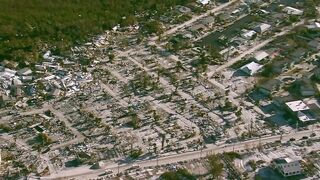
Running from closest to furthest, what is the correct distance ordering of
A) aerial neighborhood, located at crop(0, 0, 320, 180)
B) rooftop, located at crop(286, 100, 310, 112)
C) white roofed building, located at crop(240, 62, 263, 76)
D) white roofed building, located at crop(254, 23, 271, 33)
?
aerial neighborhood, located at crop(0, 0, 320, 180) < rooftop, located at crop(286, 100, 310, 112) < white roofed building, located at crop(240, 62, 263, 76) < white roofed building, located at crop(254, 23, 271, 33)

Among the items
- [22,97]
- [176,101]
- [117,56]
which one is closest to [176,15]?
[117,56]

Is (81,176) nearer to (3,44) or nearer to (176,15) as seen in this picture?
(3,44)

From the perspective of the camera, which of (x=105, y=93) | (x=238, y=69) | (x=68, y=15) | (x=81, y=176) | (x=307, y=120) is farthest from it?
(x=68, y=15)

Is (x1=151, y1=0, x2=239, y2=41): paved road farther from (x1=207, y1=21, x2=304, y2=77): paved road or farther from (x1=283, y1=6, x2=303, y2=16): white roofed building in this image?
(x1=207, y1=21, x2=304, y2=77): paved road

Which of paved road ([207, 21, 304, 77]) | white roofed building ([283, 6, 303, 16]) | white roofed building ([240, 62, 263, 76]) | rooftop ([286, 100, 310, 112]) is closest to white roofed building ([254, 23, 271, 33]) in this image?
paved road ([207, 21, 304, 77])

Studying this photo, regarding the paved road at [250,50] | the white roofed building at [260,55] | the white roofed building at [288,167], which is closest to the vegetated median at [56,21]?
the paved road at [250,50]

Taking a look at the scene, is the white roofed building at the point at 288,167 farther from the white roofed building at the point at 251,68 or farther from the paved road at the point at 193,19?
the paved road at the point at 193,19

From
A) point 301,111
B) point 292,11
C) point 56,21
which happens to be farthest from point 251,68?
point 56,21
